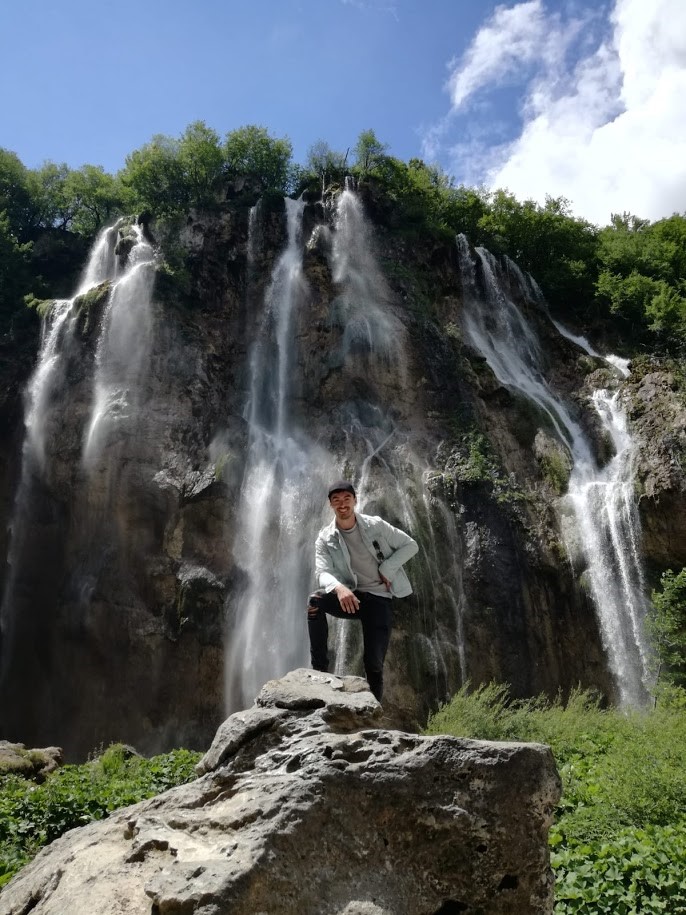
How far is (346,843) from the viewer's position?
114 inches

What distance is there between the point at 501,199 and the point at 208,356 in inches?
584

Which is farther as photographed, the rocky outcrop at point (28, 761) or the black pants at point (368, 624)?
the rocky outcrop at point (28, 761)

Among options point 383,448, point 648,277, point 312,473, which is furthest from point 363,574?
point 648,277

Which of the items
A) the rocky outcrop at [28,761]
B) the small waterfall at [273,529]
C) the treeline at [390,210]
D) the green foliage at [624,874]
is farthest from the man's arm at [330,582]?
the treeline at [390,210]

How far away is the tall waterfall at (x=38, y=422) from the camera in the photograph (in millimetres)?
18531

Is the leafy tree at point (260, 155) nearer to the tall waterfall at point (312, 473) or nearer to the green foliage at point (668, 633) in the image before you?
the tall waterfall at point (312, 473)

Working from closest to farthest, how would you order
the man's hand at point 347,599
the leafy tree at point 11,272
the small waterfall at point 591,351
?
the man's hand at point 347,599 < the small waterfall at point 591,351 < the leafy tree at point 11,272

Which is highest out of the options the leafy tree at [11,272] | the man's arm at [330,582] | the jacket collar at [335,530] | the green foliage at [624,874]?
the leafy tree at [11,272]

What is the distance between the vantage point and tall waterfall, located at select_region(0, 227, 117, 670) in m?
18.5

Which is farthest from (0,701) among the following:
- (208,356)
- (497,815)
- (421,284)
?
(497,815)

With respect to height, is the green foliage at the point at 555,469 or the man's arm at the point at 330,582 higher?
the green foliage at the point at 555,469

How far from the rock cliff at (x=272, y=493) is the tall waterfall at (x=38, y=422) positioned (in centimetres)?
8

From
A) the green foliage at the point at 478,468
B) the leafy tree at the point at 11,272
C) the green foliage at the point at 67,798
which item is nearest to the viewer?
the green foliage at the point at 67,798

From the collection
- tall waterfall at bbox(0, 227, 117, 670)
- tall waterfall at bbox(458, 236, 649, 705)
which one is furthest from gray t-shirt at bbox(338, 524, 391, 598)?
tall waterfall at bbox(0, 227, 117, 670)
